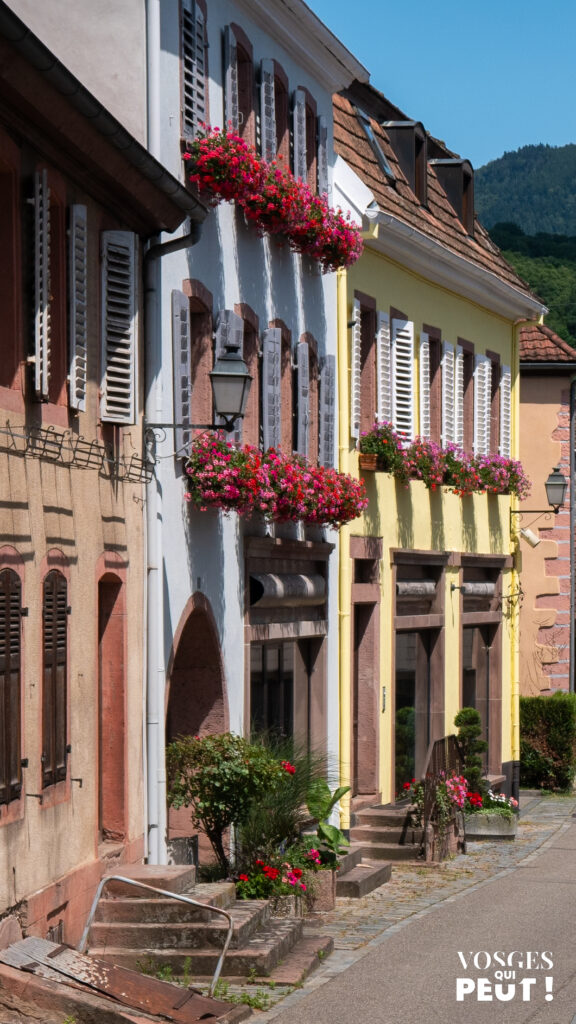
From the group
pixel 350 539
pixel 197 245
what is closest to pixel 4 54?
pixel 197 245

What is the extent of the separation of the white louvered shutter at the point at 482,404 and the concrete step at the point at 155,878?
13.3m

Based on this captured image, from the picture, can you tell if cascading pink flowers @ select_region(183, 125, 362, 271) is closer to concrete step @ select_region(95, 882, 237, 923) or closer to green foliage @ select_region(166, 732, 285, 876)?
green foliage @ select_region(166, 732, 285, 876)

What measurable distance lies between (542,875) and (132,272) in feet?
29.0

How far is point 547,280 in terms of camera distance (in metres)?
47.9

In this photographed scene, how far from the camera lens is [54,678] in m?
11.7

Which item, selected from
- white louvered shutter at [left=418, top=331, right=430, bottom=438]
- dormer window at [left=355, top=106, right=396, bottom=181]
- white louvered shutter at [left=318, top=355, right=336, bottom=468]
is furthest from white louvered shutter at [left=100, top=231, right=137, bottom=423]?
dormer window at [left=355, top=106, right=396, bottom=181]

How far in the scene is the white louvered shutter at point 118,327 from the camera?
12.9 m

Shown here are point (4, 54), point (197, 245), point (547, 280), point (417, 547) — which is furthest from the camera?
point (547, 280)

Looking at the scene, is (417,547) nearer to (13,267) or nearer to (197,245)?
(197,245)

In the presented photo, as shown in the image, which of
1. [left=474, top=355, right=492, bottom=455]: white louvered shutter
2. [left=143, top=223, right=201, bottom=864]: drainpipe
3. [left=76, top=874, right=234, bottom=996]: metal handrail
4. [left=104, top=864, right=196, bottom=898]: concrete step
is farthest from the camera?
[left=474, top=355, right=492, bottom=455]: white louvered shutter

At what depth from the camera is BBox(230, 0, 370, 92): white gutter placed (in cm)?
1730

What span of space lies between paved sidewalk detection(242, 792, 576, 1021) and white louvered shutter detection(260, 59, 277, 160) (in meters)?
7.19

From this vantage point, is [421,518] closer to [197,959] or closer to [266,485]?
[266,485]

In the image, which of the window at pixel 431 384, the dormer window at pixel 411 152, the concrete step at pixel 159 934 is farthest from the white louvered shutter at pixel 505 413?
the concrete step at pixel 159 934
